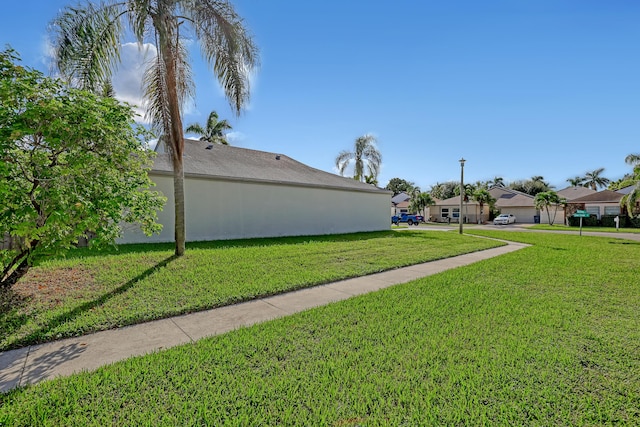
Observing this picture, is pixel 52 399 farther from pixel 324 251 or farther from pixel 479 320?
pixel 324 251

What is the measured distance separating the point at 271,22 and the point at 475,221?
4155cm

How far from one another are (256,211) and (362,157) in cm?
1589

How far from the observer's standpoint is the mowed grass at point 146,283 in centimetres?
399

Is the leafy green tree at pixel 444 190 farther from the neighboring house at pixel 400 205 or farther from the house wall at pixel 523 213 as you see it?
the house wall at pixel 523 213

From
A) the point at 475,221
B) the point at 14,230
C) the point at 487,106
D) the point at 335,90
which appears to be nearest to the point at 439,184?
the point at 475,221

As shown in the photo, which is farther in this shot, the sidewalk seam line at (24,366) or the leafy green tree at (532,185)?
the leafy green tree at (532,185)

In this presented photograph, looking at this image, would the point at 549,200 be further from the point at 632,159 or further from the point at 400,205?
the point at 400,205

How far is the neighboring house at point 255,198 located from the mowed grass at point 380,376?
27.5 ft

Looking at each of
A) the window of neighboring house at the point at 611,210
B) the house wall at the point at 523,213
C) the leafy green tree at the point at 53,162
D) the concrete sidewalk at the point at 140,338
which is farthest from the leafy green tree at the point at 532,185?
the leafy green tree at the point at 53,162

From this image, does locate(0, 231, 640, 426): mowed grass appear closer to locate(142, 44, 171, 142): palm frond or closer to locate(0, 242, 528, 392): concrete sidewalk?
locate(0, 242, 528, 392): concrete sidewalk

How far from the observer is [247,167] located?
49.2 ft

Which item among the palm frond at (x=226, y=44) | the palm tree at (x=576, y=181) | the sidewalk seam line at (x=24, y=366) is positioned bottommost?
the sidewalk seam line at (x=24, y=366)

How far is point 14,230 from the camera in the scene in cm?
373

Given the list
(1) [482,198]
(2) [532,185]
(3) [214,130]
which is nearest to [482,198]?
(1) [482,198]
